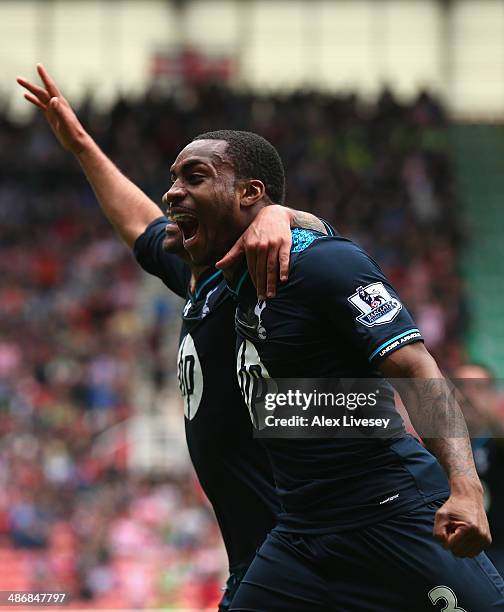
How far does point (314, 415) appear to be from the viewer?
126 inches

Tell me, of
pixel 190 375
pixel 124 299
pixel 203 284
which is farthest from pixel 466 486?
pixel 124 299

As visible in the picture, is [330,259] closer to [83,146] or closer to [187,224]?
[187,224]

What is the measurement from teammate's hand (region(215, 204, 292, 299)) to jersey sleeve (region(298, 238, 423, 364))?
0.30 ft

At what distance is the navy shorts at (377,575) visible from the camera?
2994 mm

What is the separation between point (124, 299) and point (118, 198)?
41.5 ft

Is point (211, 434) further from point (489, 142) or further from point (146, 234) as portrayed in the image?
point (489, 142)

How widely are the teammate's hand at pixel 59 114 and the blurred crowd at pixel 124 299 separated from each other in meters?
7.23

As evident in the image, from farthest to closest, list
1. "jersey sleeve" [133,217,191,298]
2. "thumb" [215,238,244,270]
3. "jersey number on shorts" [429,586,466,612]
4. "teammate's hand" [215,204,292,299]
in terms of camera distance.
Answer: "jersey sleeve" [133,217,191,298], "thumb" [215,238,244,270], "teammate's hand" [215,204,292,299], "jersey number on shorts" [429,586,466,612]

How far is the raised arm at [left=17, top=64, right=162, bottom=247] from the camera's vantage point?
15.3 feet

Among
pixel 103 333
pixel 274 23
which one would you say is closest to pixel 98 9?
pixel 274 23

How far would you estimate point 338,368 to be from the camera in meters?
3.14

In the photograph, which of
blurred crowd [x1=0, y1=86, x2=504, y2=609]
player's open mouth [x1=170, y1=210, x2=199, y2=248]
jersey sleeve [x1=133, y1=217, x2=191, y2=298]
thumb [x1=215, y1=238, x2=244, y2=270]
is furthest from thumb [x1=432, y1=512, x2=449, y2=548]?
blurred crowd [x1=0, y1=86, x2=504, y2=609]

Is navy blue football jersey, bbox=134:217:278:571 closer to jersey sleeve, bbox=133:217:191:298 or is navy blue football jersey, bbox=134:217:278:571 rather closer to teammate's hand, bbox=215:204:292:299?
jersey sleeve, bbox=133:217:191:298

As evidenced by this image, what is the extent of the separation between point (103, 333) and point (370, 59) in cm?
1064
